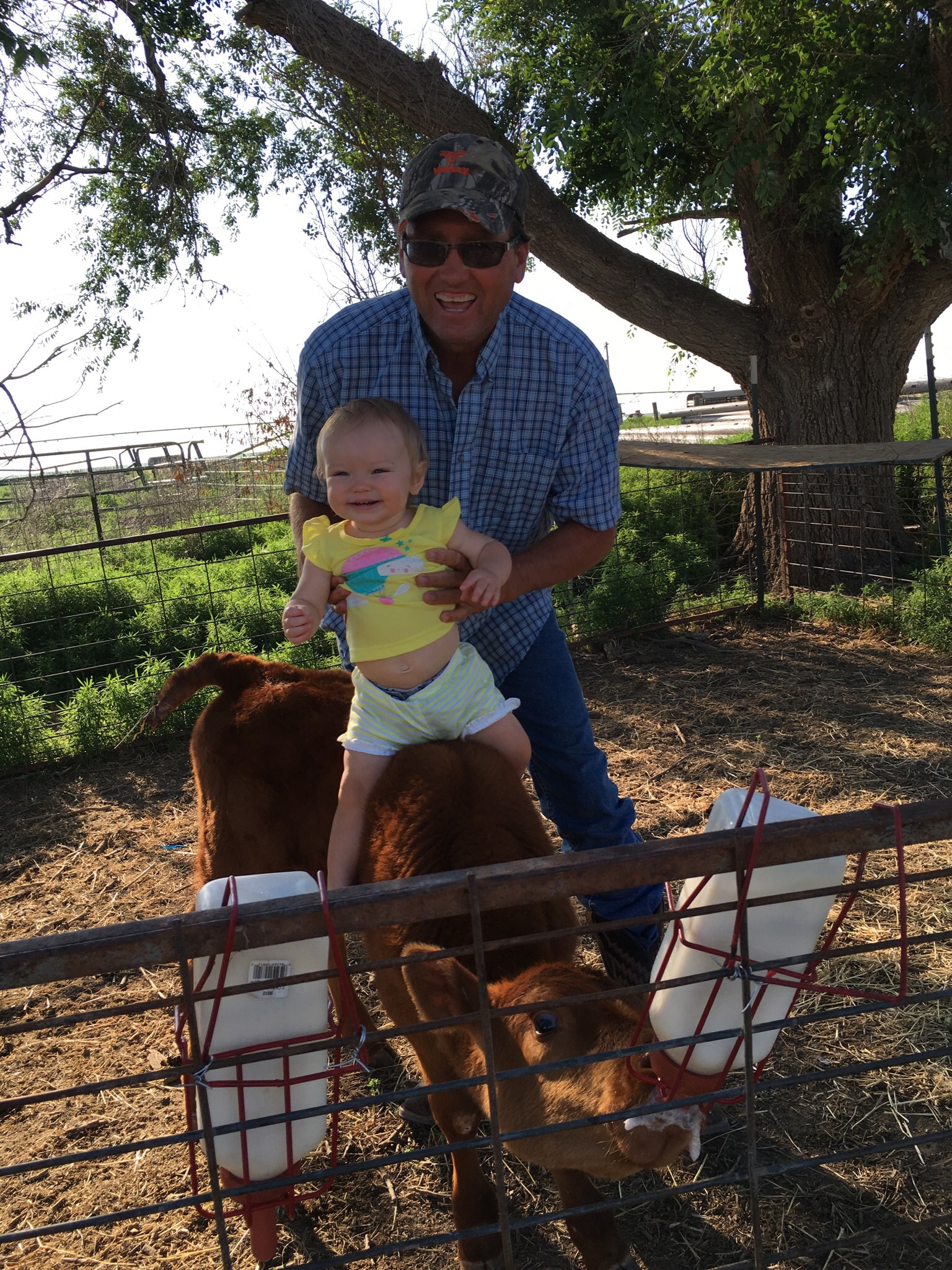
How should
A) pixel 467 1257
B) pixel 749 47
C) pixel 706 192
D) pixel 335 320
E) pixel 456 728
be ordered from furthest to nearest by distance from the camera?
pixel 706 192
pixel 749 47
pixel 335 320
pixel 456 728
pixel 467 1257

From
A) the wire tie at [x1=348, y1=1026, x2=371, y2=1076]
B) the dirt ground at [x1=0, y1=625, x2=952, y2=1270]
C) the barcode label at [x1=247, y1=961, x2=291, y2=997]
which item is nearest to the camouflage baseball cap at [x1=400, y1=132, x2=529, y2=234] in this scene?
the barcode label at [x1=247, y1=961, x2=291, y2=997]

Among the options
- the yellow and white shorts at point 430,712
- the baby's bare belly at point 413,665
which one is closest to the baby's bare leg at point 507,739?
the yellow and white shorts at point 430,712

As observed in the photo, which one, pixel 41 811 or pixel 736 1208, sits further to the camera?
pixel 41 811

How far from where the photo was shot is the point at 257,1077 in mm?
1831

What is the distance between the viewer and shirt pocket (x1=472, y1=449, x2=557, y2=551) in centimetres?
306

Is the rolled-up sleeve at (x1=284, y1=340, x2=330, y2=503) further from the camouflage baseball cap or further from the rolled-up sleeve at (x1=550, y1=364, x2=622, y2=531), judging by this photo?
the rolled-up sleeve at (x1=550, y1=364, x2=622, y2=531)

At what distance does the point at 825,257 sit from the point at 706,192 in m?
1.88

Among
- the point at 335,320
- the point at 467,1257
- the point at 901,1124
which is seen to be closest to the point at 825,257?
the point at 335,320

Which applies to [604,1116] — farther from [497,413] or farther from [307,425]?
[307,425]

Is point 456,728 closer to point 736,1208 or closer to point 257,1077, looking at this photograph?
point 257,1077

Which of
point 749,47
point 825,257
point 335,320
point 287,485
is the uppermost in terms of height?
point 749,47

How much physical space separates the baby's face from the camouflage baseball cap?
65 cm

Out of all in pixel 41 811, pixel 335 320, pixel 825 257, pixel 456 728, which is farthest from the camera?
pixel 825 257

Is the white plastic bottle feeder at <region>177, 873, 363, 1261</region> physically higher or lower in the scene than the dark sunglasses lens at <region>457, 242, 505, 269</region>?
lower
